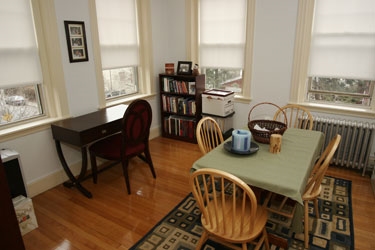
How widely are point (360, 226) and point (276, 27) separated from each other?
244 centimetres

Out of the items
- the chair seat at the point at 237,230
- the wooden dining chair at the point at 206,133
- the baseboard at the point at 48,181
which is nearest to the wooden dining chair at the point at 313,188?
the chair seat at the point at 237,230

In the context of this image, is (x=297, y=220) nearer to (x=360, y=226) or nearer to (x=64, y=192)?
(x=360, y=226)

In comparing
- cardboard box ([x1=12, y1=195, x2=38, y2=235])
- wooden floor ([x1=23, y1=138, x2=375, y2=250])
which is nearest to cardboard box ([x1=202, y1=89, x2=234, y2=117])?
wooden floor ([x1=23, y1=138, x2=375, y2=250])

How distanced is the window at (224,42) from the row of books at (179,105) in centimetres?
57

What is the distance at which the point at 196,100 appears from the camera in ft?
13.0

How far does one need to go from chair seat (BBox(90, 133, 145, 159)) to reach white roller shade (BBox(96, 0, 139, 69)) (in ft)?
3.55

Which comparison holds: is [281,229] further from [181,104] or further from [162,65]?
[162,65]

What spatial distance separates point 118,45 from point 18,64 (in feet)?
4.47

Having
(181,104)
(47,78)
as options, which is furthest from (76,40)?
(181,104)

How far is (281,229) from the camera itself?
89.5 inches

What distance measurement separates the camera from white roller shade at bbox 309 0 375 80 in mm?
2967

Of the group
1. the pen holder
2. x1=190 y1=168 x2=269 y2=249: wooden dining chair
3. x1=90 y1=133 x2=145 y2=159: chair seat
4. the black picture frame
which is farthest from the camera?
the black picture frame

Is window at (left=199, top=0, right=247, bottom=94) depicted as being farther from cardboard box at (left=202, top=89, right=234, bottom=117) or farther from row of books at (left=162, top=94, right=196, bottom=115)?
row of books at (left=162, top=94, right=196, bottom=115)

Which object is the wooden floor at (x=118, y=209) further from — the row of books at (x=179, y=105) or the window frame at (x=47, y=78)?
the row of books at (x=179, y=105)
